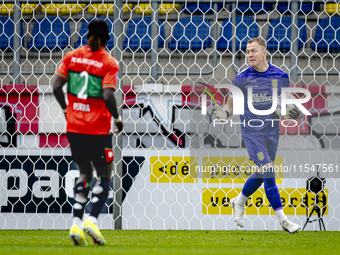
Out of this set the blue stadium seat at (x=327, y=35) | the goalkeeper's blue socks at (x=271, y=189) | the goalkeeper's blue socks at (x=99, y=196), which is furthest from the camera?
the blue stadium seat at (x=327, y=35)

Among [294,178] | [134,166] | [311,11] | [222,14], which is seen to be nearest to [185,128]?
[134,166]

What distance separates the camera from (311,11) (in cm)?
326

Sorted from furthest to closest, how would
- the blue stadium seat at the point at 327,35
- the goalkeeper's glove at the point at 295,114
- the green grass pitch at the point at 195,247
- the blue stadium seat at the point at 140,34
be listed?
the blue stadium seat at the point at 140,34 → the blue stadium seat at the point at 327,35 → the goalkeeper's glove at the point at 295,114 → the green grass pitch at the point at 195,247

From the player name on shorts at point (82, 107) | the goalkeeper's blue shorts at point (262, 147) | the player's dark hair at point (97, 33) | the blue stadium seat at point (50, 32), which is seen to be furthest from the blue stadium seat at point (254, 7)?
the player name on shorts at point (82, 107)

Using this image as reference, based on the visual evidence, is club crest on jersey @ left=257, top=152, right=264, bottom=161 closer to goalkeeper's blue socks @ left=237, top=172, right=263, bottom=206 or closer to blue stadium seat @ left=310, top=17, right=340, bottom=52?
goalkeeper's blue socks @ left=237, top=172, right=263, bottom=206

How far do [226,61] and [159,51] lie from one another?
1.71 feet

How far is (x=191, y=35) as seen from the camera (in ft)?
10.7

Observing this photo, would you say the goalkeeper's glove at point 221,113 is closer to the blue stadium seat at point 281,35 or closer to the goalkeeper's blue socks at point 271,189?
the goalkeeper's blue socks at point 271,189

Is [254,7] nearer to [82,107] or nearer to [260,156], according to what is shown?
[260,156]

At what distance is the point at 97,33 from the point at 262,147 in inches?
49.6

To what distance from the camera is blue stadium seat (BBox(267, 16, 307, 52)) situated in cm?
320

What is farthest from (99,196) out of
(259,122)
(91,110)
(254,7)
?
(254,7)

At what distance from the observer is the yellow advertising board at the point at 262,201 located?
9.16 feet

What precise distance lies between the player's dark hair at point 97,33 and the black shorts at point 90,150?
44 cm
